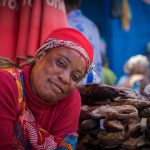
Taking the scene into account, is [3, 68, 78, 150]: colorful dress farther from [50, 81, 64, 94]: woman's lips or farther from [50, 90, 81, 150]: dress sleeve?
[50, 81, 64, 94]: woman's lips

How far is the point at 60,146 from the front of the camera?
1384mm

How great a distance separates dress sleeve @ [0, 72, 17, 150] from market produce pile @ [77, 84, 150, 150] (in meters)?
0.47

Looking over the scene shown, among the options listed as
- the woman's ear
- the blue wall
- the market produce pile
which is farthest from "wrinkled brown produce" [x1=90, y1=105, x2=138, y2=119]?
the blue wall

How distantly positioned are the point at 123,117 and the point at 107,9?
3699 millimetres

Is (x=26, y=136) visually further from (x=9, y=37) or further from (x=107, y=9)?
(x=107, y=9)

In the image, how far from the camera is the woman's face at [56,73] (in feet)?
4.24

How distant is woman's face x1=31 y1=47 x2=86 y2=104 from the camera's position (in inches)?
50.9

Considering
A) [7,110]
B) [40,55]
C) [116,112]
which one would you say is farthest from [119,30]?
[7,110]

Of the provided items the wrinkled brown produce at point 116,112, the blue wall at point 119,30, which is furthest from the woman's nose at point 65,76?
the blue wall at point 119,30

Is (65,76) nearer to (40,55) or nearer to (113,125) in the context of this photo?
(40,55)

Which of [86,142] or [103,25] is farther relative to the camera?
[103,25]

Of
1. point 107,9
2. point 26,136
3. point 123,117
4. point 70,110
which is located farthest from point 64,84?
point 107,9

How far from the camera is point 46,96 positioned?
131 cm

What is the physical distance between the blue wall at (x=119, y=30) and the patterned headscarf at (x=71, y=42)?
359cm
